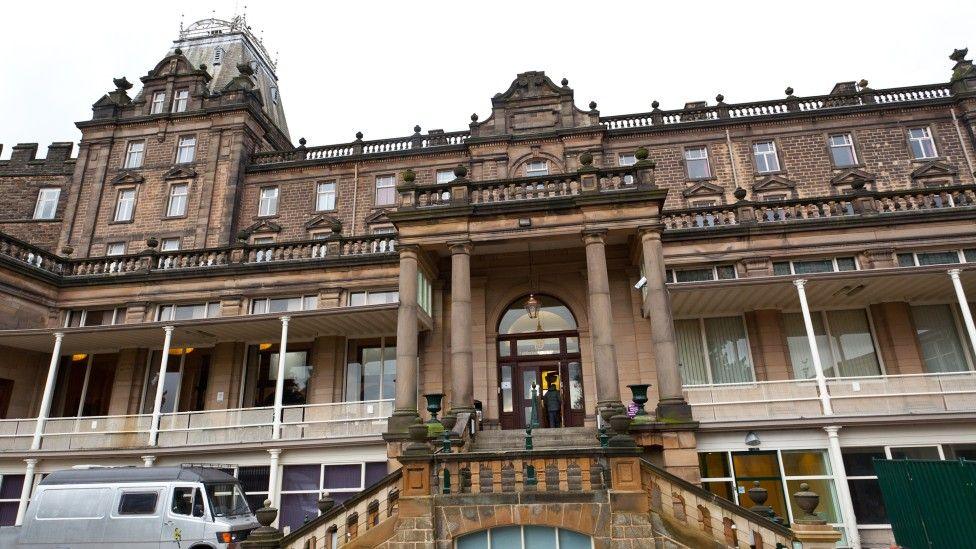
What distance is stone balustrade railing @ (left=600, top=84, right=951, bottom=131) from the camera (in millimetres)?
24828

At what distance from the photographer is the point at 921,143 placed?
24.2 meters

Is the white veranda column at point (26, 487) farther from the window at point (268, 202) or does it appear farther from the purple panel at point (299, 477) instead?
the window at point (268, 202)

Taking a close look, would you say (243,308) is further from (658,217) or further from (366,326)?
(658,217)

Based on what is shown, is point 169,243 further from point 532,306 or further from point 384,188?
point 532,306

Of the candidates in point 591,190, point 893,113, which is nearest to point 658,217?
point 591,190

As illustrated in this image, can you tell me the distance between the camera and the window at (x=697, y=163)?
82.1 feet

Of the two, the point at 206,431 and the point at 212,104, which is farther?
A: the point at 212,104

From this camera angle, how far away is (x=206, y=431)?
1767cm

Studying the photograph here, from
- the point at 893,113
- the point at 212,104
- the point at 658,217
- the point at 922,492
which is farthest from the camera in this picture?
the point at 212,104

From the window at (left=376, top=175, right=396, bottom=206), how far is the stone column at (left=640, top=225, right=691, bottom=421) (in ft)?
46.2

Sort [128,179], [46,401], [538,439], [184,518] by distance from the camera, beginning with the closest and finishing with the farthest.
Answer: [184,518] < [538,439] < [46,401] < [128,179]

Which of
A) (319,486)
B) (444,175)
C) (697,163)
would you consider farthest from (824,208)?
(319,486)

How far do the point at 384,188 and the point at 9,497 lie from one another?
17252mm

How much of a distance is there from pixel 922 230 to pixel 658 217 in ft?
28.8
